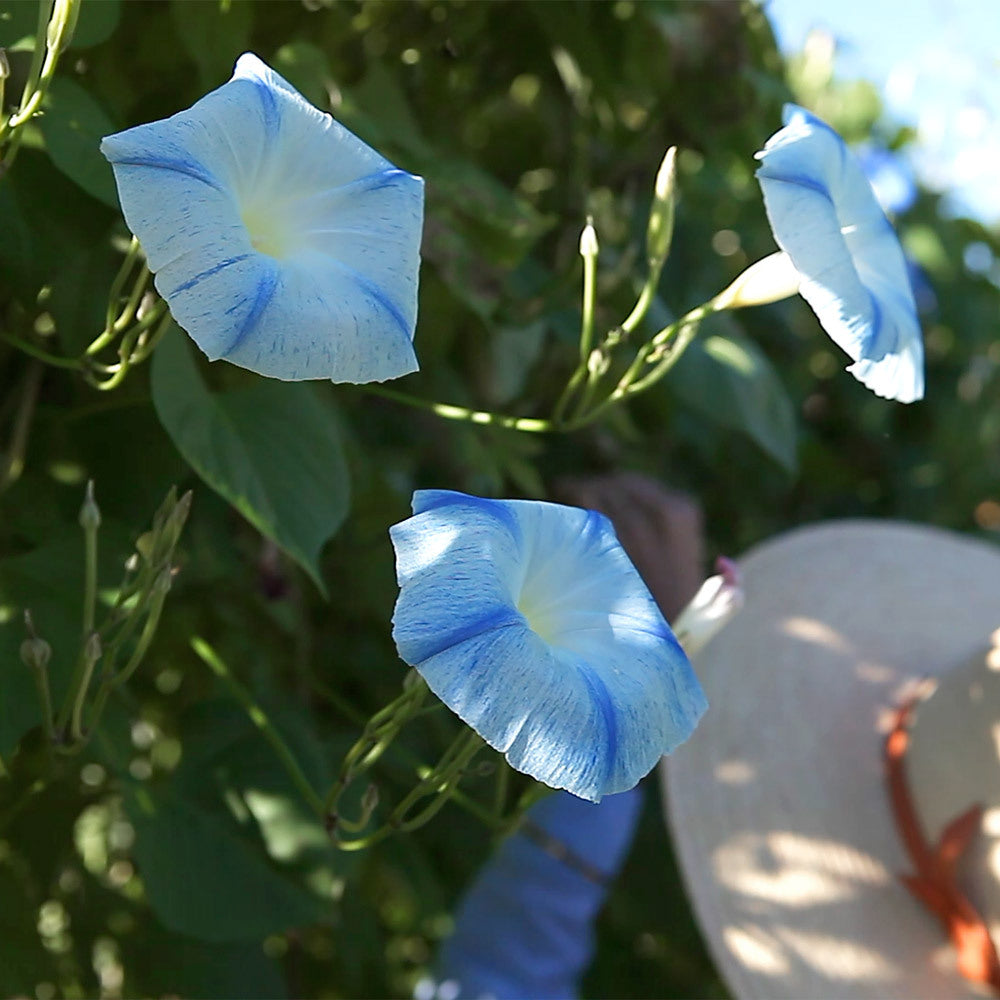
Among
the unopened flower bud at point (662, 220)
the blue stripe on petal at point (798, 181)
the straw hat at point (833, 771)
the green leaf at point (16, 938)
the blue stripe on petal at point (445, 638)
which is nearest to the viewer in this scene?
the blue stripe on petal at point (445, 638)

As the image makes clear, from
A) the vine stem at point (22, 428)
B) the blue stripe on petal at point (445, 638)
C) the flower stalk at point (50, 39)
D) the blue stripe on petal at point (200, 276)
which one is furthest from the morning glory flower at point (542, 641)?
the vine stem at point (22, 428)

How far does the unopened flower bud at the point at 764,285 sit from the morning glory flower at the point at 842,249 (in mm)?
33

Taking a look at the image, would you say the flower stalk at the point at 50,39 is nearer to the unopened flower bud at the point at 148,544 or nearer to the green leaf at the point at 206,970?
the unopened flower bud at the point at 148,544

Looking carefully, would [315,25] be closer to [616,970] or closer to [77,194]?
[77,194]

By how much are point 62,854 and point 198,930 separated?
0.17 metres

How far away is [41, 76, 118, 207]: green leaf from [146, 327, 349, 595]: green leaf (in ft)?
0.27

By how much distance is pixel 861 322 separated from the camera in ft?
1.84

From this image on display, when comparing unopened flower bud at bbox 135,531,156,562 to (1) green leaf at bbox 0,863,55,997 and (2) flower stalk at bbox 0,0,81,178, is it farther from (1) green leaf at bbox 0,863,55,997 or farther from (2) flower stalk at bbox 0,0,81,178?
(1) green leaf at bbox 0,863,55,997

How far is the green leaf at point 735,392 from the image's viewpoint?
98 centimetres

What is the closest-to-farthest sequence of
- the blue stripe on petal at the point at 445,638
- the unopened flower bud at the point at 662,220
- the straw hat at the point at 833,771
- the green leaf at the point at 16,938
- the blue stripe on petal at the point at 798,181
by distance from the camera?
1. the blue stripe on petal at the point at 445,638
2. the blue stripe on petal at the point at 798,181
3. the unopened flower bud at the point at 662,220
4. the green leaf at the point at 16,938
5. the straw hat at the point at 833,771

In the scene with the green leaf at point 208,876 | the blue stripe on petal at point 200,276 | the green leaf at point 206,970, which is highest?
the blue stripe on petal at point 200,276

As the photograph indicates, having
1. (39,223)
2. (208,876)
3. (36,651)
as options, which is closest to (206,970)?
(208,876)

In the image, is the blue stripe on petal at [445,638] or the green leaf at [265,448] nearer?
the blue stripe on petal at [445,638]

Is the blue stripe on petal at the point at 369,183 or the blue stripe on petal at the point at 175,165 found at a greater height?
the blue stripe on petal at the point at 175,165
